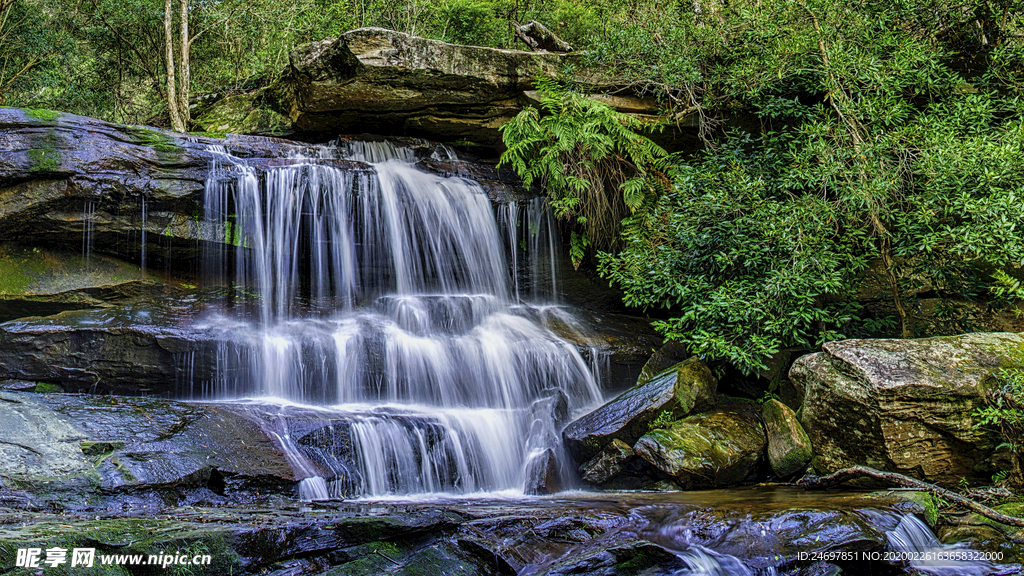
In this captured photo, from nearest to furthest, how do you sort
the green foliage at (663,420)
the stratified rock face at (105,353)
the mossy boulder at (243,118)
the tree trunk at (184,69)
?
the green foliage at (663,420)
the stratified rock face at (105,353)
the mossy boulder at (243,118)
the tree trunk at (184,69)

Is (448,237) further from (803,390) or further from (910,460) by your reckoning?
(910,460)

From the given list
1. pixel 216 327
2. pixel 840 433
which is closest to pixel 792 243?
pixel 840 433

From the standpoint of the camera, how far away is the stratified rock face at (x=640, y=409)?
7355 mm

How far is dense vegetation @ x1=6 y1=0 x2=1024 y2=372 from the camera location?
25.9 feet

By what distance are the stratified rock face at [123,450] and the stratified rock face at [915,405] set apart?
570cm

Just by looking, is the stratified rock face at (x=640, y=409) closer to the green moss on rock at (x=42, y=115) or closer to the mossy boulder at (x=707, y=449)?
the mossy boulder at (x=707, y=449)

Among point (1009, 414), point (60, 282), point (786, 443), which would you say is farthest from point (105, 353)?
point (1009, 414)

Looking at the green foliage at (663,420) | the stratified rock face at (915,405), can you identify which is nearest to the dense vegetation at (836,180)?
the green foliage at (663,420)

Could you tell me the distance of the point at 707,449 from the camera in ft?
22.8

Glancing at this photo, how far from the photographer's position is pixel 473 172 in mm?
11898

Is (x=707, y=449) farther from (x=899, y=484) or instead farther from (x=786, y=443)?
(x=899, y=484)

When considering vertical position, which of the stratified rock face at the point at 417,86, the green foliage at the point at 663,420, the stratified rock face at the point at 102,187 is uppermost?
the stratified rock face at the point at 417,86

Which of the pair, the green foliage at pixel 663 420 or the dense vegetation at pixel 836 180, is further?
the dense vegetation at pixel 836 180

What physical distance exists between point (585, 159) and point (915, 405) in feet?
21.0
